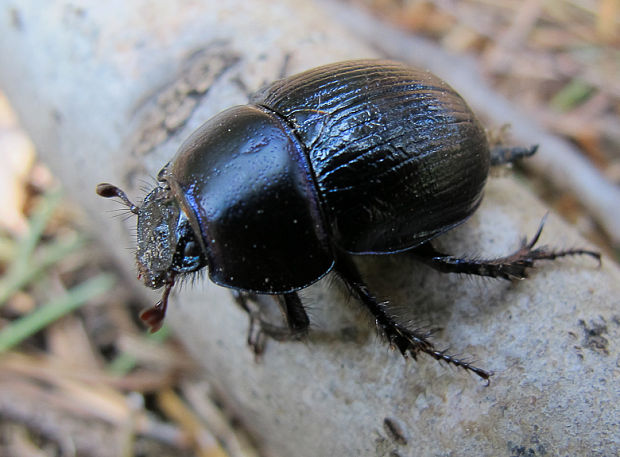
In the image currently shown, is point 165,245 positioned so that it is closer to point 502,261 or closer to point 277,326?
point 277,326

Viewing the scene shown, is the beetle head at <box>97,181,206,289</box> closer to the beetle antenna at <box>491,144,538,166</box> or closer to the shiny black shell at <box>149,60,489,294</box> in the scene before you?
the shiny black shell at <box>149,60,489,294</box>

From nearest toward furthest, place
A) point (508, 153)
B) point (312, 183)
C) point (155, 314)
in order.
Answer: point (155, 314) < point (312, 183) < point (508, 153)

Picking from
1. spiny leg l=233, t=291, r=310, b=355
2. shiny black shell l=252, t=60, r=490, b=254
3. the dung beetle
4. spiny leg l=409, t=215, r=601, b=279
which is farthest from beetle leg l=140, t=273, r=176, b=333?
spiny leg l=409, t=215, r=601, b=279

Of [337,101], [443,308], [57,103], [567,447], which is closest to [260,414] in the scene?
[443,308]

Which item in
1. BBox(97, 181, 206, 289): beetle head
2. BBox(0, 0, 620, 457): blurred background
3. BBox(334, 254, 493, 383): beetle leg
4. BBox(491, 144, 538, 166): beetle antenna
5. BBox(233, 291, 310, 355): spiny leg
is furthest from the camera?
BBox(0, 0, 620, 457): blurred background

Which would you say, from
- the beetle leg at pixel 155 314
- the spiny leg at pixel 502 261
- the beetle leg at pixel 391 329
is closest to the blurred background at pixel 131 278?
the beetle leg at pixel 155 314

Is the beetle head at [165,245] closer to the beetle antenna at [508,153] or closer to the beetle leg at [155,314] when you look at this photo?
the beetle leg at [155,314]

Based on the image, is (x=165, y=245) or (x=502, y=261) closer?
(x=165, y=245)

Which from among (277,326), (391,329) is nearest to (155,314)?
(277,326)
